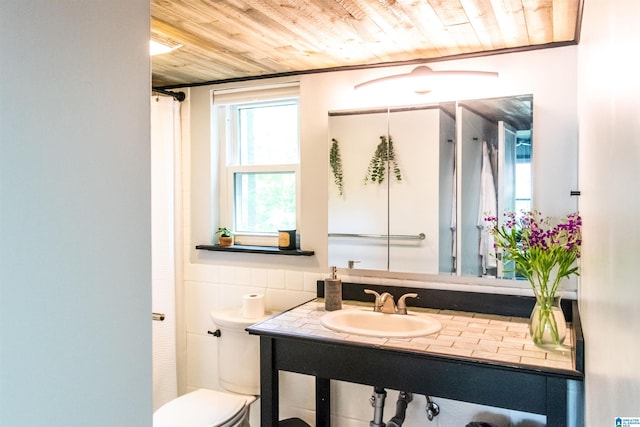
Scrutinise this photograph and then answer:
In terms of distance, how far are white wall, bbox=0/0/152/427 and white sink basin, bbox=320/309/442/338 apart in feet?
3.71

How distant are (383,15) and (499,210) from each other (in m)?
0.92

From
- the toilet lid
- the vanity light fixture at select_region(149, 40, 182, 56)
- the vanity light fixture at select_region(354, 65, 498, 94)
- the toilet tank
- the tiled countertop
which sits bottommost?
the toilet lid

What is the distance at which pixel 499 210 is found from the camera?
2.04 m

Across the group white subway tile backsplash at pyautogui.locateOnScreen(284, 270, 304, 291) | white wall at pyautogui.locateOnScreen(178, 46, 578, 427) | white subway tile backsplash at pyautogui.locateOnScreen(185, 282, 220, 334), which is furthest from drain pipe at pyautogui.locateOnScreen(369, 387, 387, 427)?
white subway tile backsplash at pyautogui.locateOnScreen(185, 282, 220, 334)

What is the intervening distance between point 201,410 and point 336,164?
4.19 ft

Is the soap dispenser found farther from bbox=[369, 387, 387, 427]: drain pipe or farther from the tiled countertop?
bbox=[369, 387, 387, 427]: drain pipe

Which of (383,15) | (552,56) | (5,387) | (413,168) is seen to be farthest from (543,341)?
(5,387)

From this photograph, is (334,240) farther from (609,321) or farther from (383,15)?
(609,321)

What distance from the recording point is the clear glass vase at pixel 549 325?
Result: 1.69 metres

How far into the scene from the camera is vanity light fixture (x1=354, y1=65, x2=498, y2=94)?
2.02 metres

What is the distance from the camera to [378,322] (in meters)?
2.13

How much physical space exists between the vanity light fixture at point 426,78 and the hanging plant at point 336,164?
1.12ft

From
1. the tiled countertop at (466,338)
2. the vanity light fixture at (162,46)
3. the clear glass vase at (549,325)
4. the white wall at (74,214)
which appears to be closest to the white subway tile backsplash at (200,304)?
the tiled countertop at (466,338)

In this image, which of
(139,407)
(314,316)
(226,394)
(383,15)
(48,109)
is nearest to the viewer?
(48,109)
